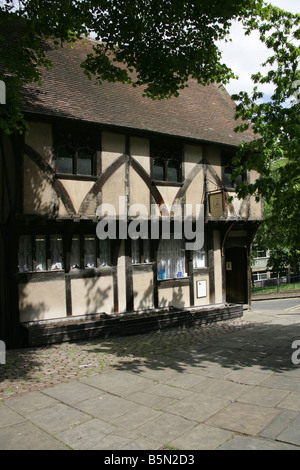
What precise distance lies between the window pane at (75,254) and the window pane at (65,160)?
77.4 inches

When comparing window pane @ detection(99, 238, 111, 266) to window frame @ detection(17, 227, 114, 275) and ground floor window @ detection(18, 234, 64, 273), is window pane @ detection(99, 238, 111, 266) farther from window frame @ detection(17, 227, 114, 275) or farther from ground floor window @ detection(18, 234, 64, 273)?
ground floor window @ detection(18, 234, 64, 273)

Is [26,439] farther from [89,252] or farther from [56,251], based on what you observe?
[89,252]

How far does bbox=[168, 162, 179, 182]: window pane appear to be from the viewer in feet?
39.4

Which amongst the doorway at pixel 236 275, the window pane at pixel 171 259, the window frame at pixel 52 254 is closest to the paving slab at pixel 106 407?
the window frame at pixel 52 254

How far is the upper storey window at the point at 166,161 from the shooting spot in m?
11.7

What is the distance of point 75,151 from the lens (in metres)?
10.1

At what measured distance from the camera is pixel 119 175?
1077cm

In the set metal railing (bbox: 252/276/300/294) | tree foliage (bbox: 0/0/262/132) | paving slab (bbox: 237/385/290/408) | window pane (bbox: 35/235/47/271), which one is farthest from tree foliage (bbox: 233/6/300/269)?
metal railing (bbox: 252/276/300/294)

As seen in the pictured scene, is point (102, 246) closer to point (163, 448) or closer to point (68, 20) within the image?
point (68, 20)

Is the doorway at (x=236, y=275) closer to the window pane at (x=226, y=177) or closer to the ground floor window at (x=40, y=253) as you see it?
the window pane at (x=226, y=177)

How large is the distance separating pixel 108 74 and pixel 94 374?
7.14 m

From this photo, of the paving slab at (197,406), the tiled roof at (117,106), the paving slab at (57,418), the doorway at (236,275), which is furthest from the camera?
the doorway at (236,275)

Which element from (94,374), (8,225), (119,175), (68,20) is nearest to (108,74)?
(68,20)

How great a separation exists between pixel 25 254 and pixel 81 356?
3.27 m
